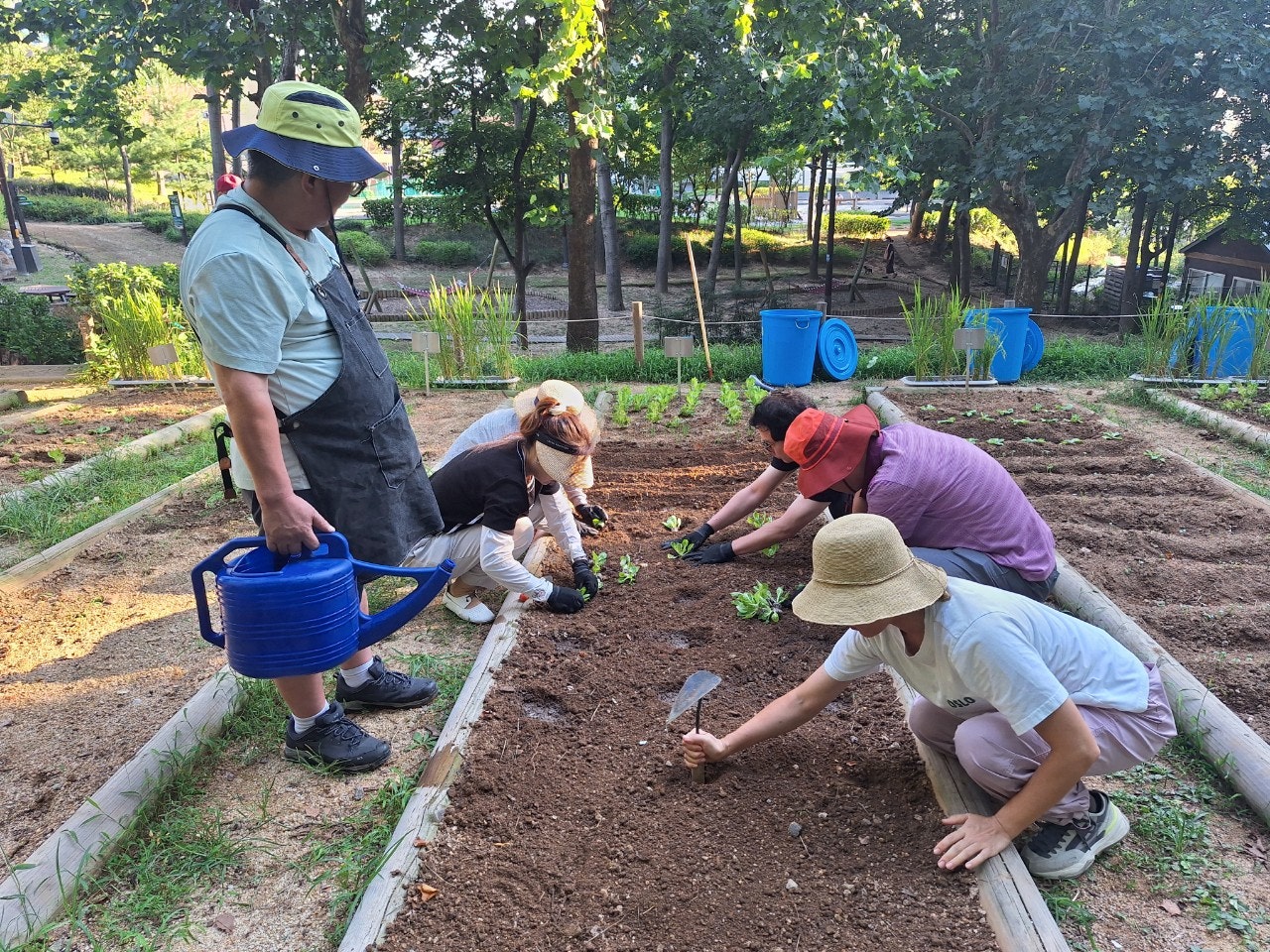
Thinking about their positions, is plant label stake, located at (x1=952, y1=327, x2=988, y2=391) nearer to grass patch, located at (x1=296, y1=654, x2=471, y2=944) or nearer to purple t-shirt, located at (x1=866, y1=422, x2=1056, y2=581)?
purple t-shirt, located at (x1=866, y1=422, x2=1056, y2=581)

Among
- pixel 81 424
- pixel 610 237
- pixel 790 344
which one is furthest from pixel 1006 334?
pixel 610 237

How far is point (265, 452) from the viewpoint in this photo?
2.04 metres

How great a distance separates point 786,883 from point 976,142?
1162 centimetres

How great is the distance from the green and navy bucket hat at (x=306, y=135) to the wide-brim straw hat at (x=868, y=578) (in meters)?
1.48

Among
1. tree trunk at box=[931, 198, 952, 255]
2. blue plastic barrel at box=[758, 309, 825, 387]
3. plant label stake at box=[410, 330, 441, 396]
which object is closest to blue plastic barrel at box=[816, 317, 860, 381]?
blue plastic barrel at box=[758, 309, 825, 387]

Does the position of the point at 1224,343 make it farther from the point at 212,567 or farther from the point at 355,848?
the point at 212,567

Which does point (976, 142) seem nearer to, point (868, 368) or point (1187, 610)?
point (868, 368)

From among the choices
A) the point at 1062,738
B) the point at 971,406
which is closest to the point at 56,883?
the point at 1062,738

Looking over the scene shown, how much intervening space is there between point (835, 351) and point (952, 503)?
5.92 meters

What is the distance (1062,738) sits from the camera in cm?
182

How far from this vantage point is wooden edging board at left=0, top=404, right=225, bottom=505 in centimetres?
499

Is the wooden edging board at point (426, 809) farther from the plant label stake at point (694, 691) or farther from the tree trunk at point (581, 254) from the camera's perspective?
the tree trunk at point (581, 254)

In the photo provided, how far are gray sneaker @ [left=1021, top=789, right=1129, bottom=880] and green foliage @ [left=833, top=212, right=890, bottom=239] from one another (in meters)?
26.3

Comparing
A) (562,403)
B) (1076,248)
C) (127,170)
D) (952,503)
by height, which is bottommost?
(952,503)
